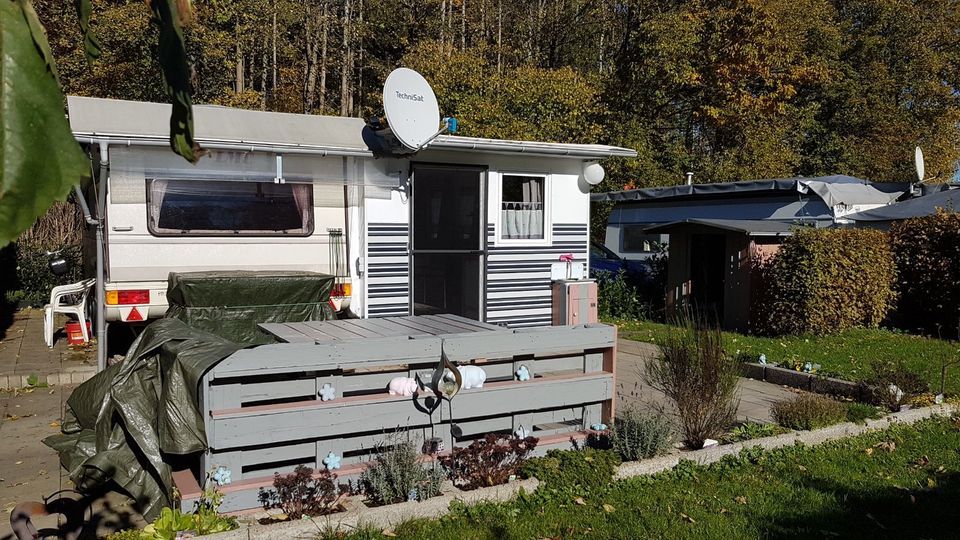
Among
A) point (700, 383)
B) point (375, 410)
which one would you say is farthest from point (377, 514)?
point (700, 383)

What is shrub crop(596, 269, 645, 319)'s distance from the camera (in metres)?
14.3

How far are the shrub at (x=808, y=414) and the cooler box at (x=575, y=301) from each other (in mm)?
4103

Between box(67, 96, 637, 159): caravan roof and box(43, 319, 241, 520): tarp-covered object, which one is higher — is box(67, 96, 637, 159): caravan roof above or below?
above

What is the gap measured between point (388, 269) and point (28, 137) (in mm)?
8826

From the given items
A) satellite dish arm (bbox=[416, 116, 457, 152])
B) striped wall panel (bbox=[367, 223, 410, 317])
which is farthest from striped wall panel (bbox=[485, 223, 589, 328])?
satellite dish arm (bbox=[416, 116, 457, 152])

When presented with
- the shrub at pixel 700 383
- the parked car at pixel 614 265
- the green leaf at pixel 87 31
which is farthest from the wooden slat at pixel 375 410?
the parked car at pixel 614 265

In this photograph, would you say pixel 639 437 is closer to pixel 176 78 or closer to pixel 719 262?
pixel 176 78

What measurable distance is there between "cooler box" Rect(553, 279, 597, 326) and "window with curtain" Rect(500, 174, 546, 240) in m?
0.81

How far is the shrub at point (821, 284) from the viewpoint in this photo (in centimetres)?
1114

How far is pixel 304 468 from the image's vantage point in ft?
14.1

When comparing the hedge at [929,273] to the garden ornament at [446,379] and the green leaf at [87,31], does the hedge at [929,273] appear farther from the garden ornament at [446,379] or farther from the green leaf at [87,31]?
the green leaf at [87,31]

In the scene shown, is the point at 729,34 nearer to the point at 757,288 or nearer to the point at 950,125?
the point at 757,288

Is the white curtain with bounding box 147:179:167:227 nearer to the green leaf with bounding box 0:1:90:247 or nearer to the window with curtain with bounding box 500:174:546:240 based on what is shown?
the window with curtain with bounding box 500:174:546:240

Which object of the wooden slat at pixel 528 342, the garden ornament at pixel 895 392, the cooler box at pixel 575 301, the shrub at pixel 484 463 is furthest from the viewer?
→ the cooler box at pixel 575 301
